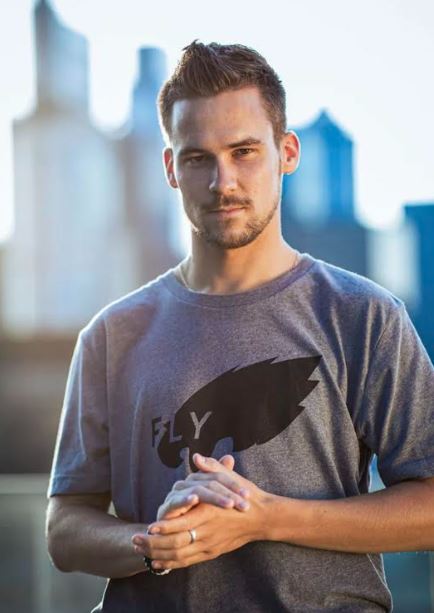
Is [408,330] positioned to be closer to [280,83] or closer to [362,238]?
[280,83]

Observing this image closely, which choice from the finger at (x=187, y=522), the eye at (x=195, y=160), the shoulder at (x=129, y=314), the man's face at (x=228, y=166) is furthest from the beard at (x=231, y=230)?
the finger at (x=187, y=522)

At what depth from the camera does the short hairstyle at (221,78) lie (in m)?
1.91

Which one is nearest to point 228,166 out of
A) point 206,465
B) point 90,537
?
point 206,465

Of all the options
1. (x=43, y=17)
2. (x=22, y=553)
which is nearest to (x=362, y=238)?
(x=43, y=17)

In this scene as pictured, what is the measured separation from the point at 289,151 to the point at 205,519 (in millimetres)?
793

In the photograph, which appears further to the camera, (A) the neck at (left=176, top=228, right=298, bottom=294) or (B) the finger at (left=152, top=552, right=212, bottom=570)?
(A) the neck at (left=176, top=228, right=298, bottom=294)

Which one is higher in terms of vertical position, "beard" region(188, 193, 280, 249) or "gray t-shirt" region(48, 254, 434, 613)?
"beard" region(188, 193, 280, 249)

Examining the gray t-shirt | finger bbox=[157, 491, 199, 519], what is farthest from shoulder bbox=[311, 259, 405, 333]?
finger bbox=[157, 491, 199, 519]

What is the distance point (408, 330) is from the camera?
1.85 metres

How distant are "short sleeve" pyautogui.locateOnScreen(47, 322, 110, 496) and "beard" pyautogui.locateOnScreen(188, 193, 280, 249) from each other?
Answer: 35cm

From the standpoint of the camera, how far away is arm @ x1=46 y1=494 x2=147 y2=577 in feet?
6.09

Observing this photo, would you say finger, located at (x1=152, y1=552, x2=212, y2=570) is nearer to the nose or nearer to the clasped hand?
the clasped hand

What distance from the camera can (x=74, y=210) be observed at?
43531 mm

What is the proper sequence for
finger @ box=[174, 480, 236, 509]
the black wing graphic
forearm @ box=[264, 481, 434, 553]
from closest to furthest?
finger @ box=[174, 480, 236, 509] < forearm @ box=[264, 481, 434, 553] < the black wing graphic
